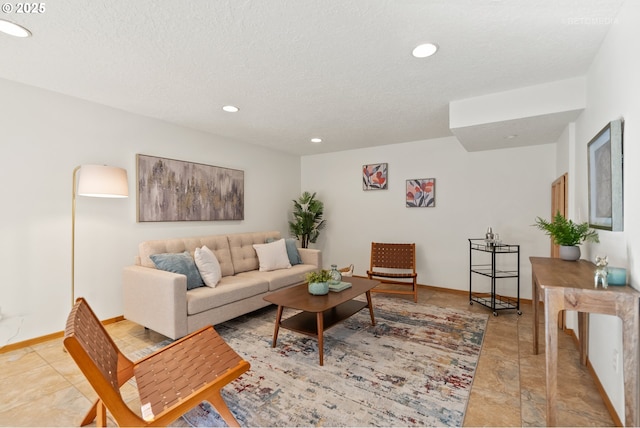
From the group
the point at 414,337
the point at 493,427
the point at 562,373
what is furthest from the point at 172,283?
the point at 562,373

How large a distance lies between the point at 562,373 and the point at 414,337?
3.68 ft

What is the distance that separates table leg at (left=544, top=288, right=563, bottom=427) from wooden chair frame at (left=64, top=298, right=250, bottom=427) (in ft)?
5.28

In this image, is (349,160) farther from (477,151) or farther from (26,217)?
(26,217)

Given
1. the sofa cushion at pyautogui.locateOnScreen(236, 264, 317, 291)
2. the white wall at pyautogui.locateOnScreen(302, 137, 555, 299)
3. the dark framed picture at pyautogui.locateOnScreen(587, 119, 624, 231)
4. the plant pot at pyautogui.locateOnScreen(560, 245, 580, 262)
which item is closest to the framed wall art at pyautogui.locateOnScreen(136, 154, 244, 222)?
the sofa cushion at pyautogui.locateOnScreen(236, 264, 317, 291)

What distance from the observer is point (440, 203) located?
464 cm

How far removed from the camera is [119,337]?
297 centimetres

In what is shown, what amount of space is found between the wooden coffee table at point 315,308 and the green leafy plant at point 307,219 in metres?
2.37

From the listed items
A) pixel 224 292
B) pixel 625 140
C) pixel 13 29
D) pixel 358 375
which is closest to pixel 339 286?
pixel 358 375

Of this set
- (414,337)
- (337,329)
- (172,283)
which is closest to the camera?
(172,283)

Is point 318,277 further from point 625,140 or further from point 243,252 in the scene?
point 625,140

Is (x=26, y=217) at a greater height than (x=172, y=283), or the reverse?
(x=26, y=217)

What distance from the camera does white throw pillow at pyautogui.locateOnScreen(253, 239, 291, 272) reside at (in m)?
4.07

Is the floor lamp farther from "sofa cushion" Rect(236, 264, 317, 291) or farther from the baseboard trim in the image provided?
"sofa cushion" Rect(236, 264, 317, 291)

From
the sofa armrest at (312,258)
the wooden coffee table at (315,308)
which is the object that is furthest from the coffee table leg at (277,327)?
the sofa armrest at (312,258)
